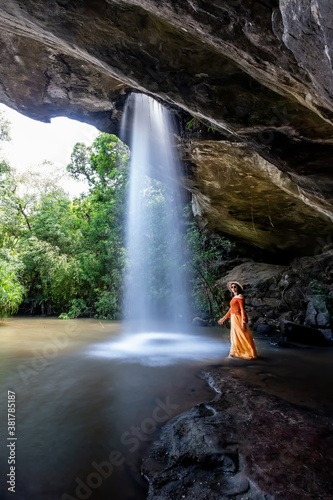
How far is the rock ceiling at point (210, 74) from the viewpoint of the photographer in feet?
9.23

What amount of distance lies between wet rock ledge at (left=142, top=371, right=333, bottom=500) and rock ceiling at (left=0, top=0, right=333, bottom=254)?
314 cm

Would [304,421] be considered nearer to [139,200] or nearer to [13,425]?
[13,425]

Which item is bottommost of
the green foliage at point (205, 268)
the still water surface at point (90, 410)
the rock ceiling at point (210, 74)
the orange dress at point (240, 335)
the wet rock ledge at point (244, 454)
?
the still water surface at point (90, 410)

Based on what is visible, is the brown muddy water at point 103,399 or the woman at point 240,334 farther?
the woman at point 240,334

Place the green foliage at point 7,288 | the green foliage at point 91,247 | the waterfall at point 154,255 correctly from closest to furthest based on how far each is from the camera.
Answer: the green foliage at point 7,288
the green foliage at point 91,247
the waterfall at point 154,255

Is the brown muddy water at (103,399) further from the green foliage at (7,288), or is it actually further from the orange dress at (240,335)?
the green foliage at (7,288)

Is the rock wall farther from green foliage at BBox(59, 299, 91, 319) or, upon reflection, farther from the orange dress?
green foliage at BBox(59, 299, 91, 319)

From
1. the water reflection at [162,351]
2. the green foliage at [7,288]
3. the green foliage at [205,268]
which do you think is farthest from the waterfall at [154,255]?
the water reflection at [162,351]

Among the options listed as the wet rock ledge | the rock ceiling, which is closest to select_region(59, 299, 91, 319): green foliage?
the rock ceiling

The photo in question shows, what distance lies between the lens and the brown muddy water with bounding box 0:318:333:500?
225 centimetres

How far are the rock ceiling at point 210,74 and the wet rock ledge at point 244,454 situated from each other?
3.14 meters

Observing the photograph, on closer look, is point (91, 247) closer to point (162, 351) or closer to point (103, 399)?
point (162, 351)

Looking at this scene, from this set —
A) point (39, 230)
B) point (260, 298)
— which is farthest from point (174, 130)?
point (39, 230)

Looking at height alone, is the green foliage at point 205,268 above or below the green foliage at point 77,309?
above
